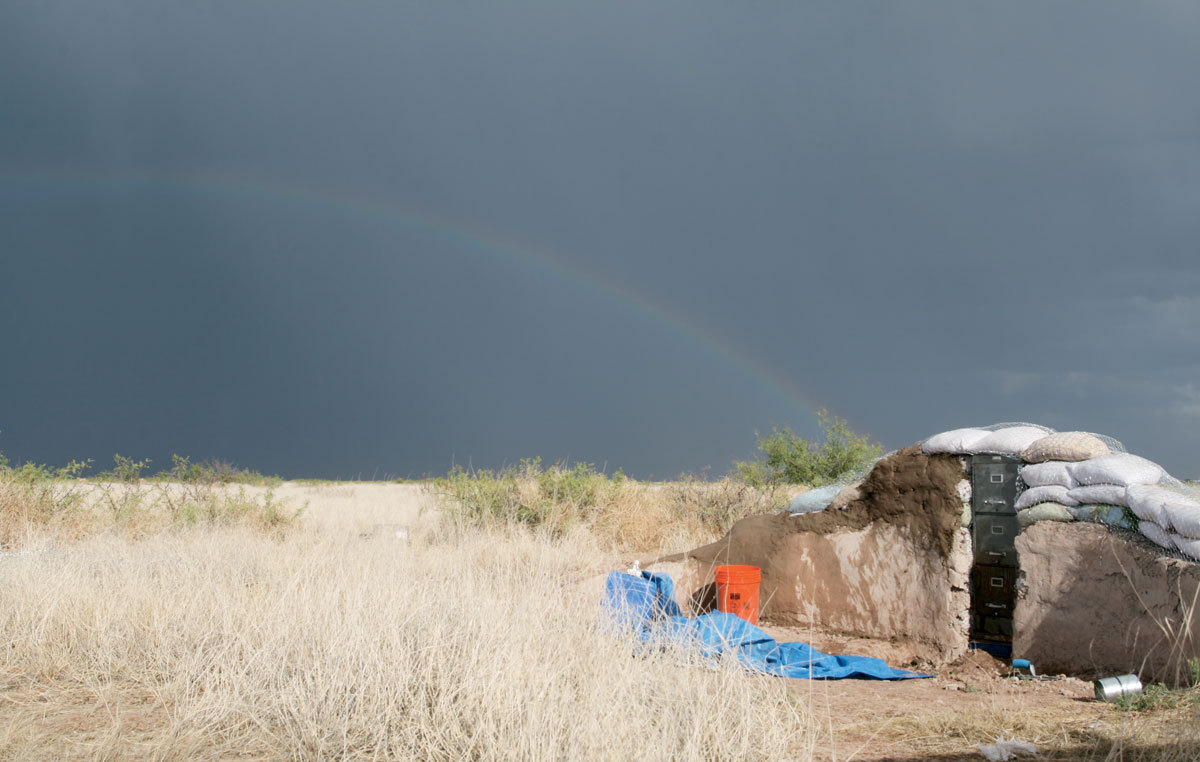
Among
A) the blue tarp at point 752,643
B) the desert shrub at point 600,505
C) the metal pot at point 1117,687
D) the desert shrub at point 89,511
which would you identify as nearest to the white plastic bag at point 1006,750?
the metal pot at point 1117,687

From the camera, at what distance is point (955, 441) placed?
25.4 feet

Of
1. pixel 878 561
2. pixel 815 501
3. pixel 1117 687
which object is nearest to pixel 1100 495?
pixel 1117 687

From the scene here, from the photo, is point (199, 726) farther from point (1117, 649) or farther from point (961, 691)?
A: point (1117, 649)

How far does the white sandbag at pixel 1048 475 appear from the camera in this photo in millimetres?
6879

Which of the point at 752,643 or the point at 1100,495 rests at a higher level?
the point at 1100,495

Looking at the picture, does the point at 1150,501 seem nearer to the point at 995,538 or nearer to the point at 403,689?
the point at 995,538

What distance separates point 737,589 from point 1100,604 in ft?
9.86

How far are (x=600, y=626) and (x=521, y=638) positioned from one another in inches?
25.0

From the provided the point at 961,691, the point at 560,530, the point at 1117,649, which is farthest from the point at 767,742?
the point at 560,530

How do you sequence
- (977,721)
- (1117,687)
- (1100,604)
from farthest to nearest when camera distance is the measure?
(1100,604) < (1117,687) < (977,721)

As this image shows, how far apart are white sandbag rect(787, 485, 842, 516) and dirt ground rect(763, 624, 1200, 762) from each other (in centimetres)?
225

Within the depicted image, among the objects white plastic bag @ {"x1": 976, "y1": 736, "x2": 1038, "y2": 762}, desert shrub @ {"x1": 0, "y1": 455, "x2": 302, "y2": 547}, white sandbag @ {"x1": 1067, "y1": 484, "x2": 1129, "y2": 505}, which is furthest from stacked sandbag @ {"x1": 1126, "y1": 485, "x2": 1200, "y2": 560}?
desert shrub @ {"x1": 0, "y1": 455, "x2": 302, "y2": 547}

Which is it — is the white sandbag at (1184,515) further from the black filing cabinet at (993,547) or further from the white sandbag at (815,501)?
the white sandbag at (815,501)

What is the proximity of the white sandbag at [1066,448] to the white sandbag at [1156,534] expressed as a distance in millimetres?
768
